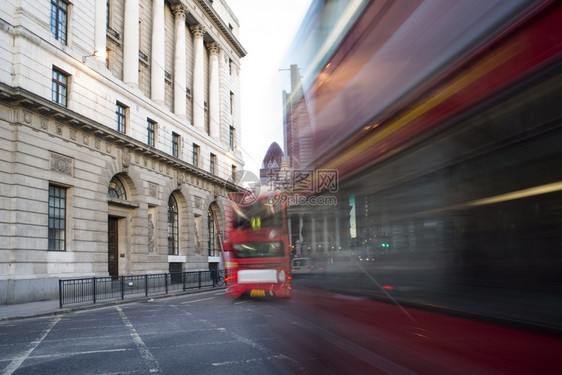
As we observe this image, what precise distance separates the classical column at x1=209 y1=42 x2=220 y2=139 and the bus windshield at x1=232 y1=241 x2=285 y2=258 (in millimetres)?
25071

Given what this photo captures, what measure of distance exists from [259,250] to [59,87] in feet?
41.8

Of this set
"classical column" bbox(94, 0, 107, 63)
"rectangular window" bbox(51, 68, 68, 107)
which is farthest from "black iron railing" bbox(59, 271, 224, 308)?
"classical column" bbox(94, 0, 107, 63)

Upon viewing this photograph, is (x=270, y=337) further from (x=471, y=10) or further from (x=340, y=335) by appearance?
(x=471, y=10)

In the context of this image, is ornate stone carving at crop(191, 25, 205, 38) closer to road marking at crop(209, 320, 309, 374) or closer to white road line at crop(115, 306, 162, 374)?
white road line at crop(115, 306, 162, 374)

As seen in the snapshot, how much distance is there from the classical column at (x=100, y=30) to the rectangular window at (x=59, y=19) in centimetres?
189

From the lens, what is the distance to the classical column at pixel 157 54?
94.8 feet

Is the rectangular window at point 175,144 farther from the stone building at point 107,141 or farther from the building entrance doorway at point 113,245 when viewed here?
the building entrance doorway at point 113,245

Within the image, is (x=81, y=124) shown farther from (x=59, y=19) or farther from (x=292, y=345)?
(x=292, y=345)

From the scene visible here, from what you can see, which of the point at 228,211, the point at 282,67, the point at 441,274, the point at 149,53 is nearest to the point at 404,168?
the point at 441,274

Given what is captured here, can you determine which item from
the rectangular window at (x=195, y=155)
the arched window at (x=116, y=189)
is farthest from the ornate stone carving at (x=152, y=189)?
the rectangular window at (x=195, y=155)

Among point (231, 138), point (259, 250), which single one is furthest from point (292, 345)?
point (231, 138)

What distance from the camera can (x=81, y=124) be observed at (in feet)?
67.4

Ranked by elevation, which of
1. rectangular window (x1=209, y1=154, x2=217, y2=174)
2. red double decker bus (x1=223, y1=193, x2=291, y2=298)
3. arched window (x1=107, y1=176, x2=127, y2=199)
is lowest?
red double decker bus (x1=223, y1=193, x2=291, y2=298)

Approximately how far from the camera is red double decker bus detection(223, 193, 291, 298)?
43.7 feet
